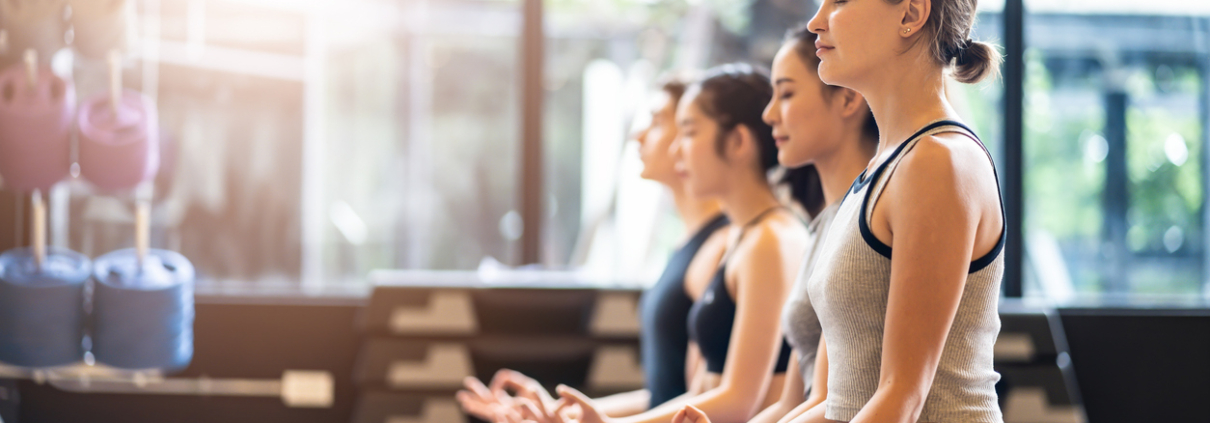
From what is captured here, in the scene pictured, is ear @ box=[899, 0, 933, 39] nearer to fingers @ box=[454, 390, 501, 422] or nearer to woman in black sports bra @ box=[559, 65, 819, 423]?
woman in black sports bra @ box=[559, 65, 819, 423]

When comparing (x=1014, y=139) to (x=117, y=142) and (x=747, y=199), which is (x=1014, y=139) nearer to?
(x=747, y=199)

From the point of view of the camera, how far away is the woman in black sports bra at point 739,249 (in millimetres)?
1384

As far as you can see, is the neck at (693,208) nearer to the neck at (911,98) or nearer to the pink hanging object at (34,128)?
the neck at (911,98)

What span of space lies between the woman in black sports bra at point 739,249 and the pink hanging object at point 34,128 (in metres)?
1.84

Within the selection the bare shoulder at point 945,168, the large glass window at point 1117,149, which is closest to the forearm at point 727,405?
the bare shoulder at point 945,168

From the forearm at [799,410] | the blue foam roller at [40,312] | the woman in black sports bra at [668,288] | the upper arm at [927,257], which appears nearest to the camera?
the upper arm at [927,257]

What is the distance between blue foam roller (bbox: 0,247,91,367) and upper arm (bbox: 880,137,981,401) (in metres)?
2.40

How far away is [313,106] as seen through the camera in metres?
3.18

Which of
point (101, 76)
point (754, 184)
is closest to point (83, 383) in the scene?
point (101, 76)

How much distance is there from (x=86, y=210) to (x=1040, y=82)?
3.51m

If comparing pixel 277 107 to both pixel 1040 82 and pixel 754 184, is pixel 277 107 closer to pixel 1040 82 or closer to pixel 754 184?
pixel 754 184

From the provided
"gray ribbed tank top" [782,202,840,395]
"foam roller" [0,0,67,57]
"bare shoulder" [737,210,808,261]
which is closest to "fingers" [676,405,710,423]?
"gray ribbed tank top" [782,202,840,395]

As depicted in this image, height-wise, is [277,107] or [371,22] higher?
[371,22]

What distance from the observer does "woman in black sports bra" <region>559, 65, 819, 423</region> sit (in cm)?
138
